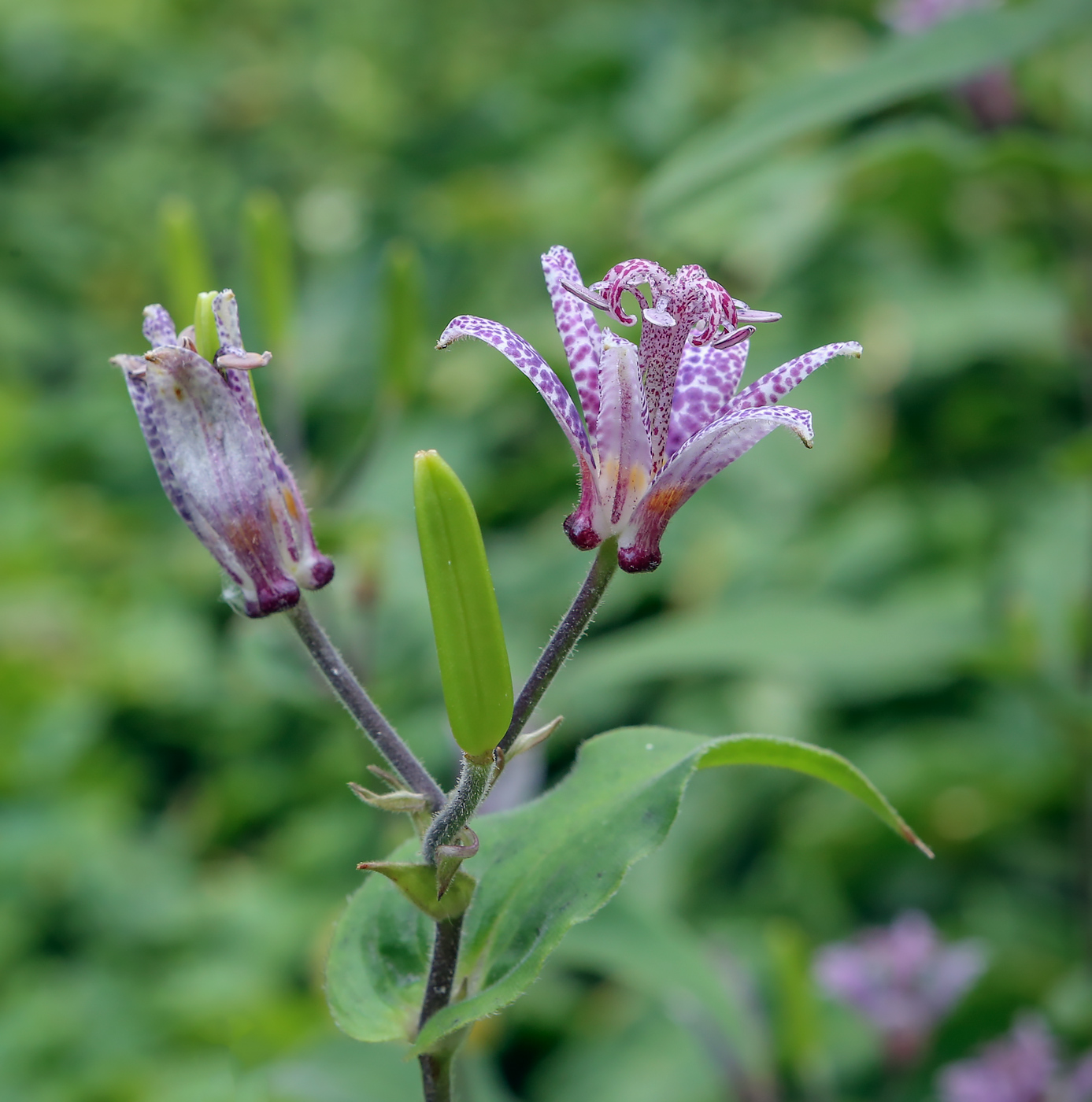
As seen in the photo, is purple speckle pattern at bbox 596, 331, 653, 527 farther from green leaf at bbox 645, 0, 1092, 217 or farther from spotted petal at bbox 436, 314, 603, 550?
green leaf at bbox 645, 0, 1092, 217

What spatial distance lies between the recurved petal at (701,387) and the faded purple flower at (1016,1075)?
0.81 m

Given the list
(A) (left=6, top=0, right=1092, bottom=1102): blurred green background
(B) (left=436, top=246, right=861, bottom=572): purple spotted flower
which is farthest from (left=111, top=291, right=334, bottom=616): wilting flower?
(A) (left=6, top=0, right=1092, bottom=1102): blurred green background

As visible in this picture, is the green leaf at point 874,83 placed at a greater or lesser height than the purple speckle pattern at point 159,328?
greater

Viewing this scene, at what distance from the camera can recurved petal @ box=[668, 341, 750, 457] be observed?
1.94 feet

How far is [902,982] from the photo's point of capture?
1.17 metres

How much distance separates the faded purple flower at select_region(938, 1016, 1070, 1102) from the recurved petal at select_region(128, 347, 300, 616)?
880 millimetres

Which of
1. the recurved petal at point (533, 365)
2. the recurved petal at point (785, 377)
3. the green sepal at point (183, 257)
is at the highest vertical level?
the green sepal at point (183, 257)

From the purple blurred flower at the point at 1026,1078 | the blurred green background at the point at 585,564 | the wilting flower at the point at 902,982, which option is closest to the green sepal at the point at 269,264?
the blurred green background at the point at 585,564

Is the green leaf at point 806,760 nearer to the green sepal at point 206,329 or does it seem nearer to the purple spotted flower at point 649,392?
the purple spotted flower at point 649,392

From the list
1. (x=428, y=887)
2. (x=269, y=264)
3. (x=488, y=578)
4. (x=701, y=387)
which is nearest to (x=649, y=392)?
(x=701, y=387)

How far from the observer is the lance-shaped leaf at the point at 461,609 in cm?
46

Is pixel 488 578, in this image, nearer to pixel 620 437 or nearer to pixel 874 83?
pixel 620 437

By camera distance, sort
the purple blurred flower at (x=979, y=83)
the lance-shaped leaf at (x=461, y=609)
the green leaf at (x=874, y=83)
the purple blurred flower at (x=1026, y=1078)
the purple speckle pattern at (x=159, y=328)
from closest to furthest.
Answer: the lance-shaped leaf at (x=461, y=609)
the purple speckle pattern at (x=159, y=328)
the green leaf at (x=874, y=83)
the purple blurred flower at (x=1026, y=1078)
the purple blurred flower at (x=979, y=83)

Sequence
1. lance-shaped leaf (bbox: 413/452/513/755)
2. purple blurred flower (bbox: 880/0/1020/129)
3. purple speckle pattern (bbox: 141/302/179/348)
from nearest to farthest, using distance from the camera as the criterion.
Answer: lance-shaped leaf (bbox: 413/452/513/755)
purple speckle pattern (bbox: 141/302/179/348)
purple blurred flower (bbox: 880/0/1020/129)
